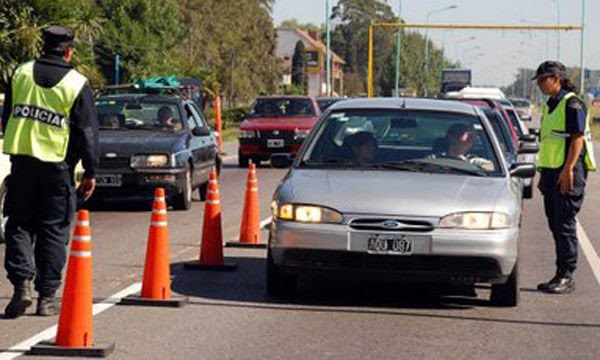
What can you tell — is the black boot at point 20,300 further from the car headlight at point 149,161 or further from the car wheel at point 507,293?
the car headlight at point 149,161

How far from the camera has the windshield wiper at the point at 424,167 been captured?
34.2ft

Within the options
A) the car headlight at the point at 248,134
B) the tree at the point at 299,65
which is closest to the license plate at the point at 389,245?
the car headlight at the point at 248,134

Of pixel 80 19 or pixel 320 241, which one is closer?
pixel 320 241

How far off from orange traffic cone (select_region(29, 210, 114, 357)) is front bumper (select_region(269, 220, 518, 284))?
6.63 ft

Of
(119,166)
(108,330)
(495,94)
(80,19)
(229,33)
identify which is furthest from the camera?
(229,33)

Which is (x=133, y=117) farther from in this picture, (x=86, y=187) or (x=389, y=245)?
(x=389, y=245)

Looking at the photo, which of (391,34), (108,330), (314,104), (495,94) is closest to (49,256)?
(108,330)

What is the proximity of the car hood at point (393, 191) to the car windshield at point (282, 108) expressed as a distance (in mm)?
20997

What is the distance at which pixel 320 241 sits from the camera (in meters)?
9.44

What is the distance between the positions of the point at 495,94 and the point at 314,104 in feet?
48.3

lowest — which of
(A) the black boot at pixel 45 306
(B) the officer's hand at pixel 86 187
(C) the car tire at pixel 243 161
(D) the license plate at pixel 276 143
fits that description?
(C) the car tire at pixel 243 161

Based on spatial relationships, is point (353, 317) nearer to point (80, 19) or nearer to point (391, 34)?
point (80, 19)

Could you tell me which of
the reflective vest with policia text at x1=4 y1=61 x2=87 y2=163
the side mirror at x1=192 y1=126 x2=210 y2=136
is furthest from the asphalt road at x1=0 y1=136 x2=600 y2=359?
the side mirror at x1=192 y1=126 x2=210 y2=136

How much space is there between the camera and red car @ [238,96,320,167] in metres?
30.1
